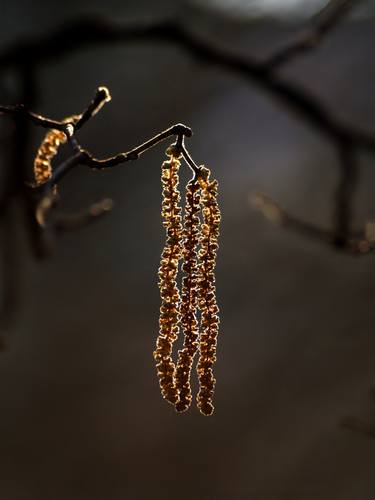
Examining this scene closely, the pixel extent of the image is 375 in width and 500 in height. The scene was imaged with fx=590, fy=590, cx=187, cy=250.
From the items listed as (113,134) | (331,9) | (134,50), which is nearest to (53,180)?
(331,9)

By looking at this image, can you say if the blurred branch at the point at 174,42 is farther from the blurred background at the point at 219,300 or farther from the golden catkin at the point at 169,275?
the blurred background at the point at 219,300

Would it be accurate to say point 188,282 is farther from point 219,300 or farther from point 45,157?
point 219,300

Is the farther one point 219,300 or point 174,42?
point 219,300

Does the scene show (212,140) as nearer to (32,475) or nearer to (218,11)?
(218,11)

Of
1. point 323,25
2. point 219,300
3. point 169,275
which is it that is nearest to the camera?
point 169,275

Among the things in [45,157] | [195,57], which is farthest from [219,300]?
[45,157]

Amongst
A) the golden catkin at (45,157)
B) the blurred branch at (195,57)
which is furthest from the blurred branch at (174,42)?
the golden catkin at (45,157)

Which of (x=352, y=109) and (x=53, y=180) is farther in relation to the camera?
(x=352, y=109)
